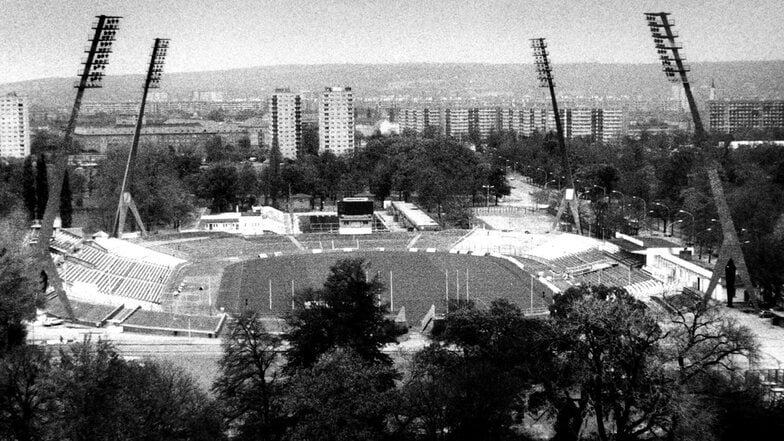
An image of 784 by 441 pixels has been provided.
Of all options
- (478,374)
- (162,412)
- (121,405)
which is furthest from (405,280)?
(121,405)

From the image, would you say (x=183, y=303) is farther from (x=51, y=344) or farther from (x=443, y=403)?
(x=443, y=403)

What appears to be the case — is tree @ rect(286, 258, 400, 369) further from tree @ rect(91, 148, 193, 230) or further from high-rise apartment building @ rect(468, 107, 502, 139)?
high-rise apartment building @ rect(468, 107, 502, 139)

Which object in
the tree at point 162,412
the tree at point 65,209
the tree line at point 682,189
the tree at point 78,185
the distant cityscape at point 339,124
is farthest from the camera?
the distant cityscape at point 339,124

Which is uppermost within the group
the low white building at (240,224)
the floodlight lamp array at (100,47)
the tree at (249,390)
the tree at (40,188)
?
the floodlight lamp array at (100,47)

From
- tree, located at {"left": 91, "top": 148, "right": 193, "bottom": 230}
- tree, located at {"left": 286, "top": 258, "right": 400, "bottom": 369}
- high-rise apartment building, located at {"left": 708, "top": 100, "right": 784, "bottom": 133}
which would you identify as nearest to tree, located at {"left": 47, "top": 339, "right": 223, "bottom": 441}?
tree, located at {"left": 286, "top": 258, "right": 400, "bottom": 369}

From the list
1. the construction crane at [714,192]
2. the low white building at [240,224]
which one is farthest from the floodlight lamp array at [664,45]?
the low white building at [240,224]

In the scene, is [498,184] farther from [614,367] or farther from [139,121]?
[614,367]

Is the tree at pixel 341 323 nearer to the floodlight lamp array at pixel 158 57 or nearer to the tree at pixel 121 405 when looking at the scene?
the tree at pixel 121 405
